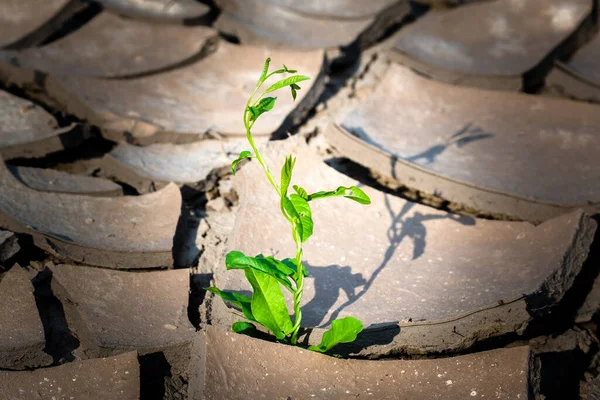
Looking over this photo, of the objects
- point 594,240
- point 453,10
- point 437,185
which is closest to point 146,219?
point 437,185

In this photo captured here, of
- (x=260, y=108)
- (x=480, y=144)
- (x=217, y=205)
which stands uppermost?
(x=260, y=108)

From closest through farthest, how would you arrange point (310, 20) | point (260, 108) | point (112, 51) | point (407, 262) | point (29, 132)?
point (260, 108)
point (407, 262)
point (29, 132)
point (112, 51)
point (310, 20)

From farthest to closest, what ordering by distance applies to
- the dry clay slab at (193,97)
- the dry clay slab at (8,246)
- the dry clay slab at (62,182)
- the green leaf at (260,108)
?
the dry clay slab at (193,97) → the dry clay slab at (62,182) → the dry clay slab at (8,246) → the green leaf at (260,108)

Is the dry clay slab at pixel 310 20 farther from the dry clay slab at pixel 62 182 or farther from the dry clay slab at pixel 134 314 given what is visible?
the dry clay slab at pixel 134 314

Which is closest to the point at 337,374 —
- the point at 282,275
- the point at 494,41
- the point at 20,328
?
the point at 282,275

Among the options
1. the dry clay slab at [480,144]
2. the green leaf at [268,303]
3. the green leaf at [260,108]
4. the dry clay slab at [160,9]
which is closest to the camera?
the green leaf at [260,108]

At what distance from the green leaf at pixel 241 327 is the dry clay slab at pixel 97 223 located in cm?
28

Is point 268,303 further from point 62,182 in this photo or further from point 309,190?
point 62,182

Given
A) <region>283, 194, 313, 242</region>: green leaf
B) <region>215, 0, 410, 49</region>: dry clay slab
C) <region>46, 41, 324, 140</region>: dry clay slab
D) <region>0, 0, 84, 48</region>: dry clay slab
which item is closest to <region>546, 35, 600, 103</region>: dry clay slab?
<region>215, 0, 410, 49</region>: dry clay slab

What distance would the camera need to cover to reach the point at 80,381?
1.29 metres

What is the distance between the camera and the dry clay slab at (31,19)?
2402 millimetres

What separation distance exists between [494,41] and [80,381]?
1.99 m

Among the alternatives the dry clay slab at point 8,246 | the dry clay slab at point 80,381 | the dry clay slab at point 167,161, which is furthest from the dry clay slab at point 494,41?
the dry clay slab at point 80,381

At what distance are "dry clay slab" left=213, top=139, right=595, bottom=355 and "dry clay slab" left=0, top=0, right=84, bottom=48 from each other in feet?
3.33
